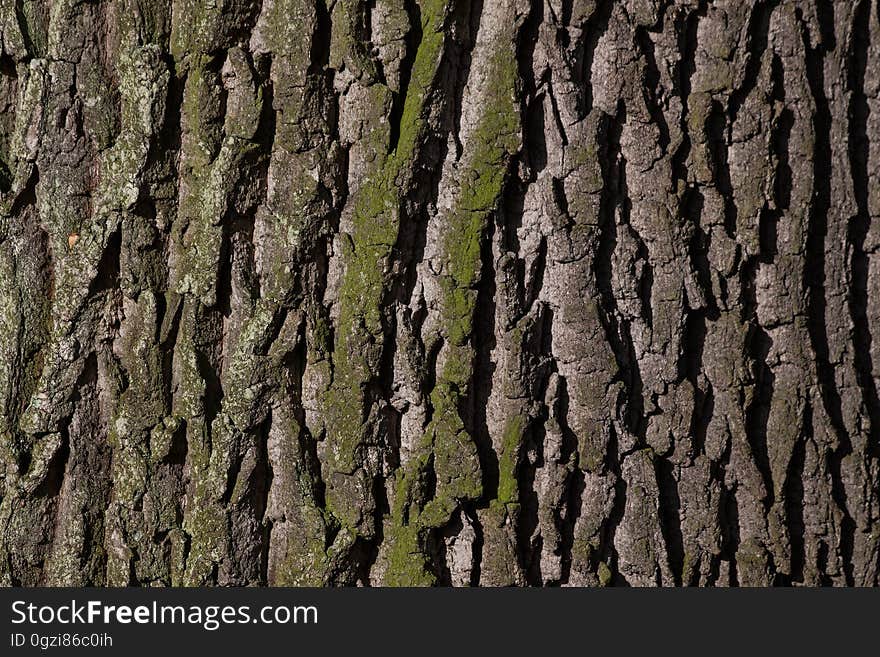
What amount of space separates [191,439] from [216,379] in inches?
4.9

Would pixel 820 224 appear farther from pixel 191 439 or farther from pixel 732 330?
pixel 191 439

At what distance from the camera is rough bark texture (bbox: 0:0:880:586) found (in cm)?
148

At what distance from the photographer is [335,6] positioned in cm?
147

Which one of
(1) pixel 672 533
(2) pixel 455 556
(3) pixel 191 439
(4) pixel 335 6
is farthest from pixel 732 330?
(3) pixel 191 439

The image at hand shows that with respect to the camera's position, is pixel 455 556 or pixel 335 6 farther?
pixel 455 556

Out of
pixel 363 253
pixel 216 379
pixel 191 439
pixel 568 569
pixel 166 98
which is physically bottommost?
pixel 568 569

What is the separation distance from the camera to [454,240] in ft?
4.90

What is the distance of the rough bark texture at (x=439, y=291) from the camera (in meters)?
1.48

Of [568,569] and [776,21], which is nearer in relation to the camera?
[776,21]

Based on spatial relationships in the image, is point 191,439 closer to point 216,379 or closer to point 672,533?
point 216,379

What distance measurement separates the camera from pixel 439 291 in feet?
4.95

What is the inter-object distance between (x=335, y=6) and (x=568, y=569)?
3.77 feet

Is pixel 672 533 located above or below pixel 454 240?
below

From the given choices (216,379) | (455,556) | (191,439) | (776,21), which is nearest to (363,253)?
(216,379)
